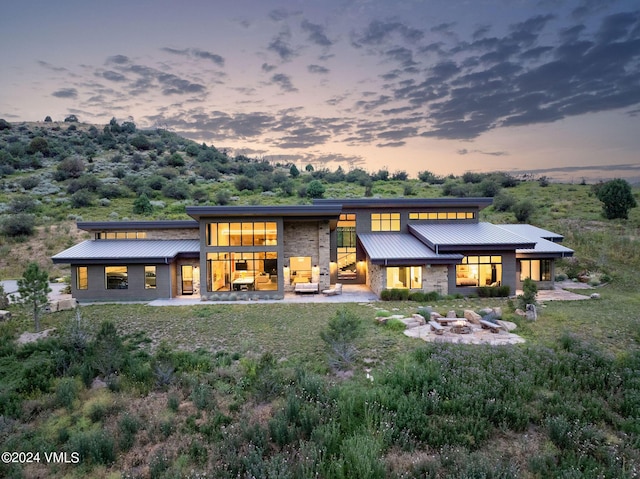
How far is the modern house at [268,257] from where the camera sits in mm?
17734

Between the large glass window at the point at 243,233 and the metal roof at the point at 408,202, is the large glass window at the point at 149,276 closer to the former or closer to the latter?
the large glass window at the point at 243,233

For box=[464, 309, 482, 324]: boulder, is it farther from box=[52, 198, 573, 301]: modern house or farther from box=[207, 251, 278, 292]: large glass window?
box=[207, 251, 278, 292]: large glass window

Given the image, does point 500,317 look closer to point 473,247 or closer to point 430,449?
point 473,247

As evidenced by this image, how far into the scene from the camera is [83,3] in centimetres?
2280

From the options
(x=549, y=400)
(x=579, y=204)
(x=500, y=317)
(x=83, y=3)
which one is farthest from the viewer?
(x=579, y=204)

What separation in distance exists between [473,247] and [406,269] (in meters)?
4.09

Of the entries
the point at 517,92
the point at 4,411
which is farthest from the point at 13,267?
the point at 517,92

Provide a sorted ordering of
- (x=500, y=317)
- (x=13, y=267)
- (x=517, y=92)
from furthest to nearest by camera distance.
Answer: (x=517, y=92), (x=13, y=267), (x=500, y=317)

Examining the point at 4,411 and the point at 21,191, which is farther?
the point at 21,191

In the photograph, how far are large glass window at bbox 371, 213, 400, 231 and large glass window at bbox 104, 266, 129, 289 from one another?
15.6 meters

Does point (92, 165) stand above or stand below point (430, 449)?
above

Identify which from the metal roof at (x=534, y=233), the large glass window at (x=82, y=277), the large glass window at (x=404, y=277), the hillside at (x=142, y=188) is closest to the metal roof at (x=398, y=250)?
the large glass window at (x=404, y=277)

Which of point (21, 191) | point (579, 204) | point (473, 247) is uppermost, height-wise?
point (21, 191)

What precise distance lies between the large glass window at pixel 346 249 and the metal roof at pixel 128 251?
945 centimetres
